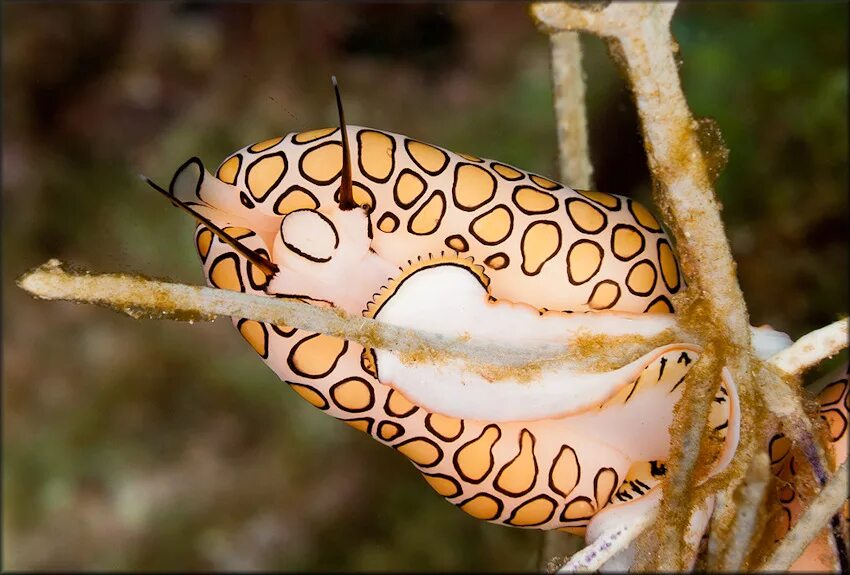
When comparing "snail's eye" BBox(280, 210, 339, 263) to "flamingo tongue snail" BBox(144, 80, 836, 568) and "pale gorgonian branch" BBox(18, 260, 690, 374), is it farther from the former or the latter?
"pale gorgonian branch" BBox(18, 260, 690, 374)

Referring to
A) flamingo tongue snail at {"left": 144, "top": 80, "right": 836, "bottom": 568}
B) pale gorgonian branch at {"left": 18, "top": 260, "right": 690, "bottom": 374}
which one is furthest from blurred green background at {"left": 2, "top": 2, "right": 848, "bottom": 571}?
pale gorgonian branch at {"left": 18, "top": 260, "right": 690, "bottom": 374}

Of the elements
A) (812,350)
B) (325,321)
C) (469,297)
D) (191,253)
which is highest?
(812,350)

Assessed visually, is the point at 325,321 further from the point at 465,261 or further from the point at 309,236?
the point at 465,261

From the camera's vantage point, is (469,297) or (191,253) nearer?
(469,297)

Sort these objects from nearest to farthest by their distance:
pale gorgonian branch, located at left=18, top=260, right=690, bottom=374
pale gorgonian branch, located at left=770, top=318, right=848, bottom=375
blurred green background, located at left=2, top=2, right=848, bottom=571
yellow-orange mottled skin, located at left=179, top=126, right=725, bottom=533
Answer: pale gorgonian branch, located at left=18, top=260, right=690, bottom=374 → pale gorgonian branch, located at left=770, top=318, right=848, bottom=375 → yellow-orange mottled skin, located at left=179, top=126, right=725, bottom=533 → blurred green background, located at left=2, top=2, right=848, bottom=571

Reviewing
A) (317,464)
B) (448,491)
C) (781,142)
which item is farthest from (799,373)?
(317,464)

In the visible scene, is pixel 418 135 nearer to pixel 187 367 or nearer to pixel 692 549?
pixel 187 367

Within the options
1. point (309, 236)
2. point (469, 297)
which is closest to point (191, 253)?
point (309, 236)
